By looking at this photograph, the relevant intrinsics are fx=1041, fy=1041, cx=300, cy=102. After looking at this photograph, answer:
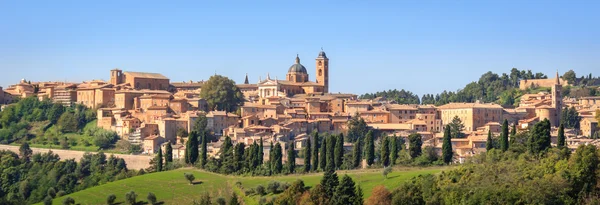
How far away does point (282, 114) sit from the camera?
73.1m

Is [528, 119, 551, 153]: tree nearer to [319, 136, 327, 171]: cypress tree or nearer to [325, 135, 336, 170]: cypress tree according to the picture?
[325, 135, 336, 170]: cypress tree

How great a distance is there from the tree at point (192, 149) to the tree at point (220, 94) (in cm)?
1447

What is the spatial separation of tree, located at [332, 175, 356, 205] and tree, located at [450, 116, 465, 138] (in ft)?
76.2

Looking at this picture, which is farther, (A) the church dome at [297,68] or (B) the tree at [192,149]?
(A) the church dome at [297,68]

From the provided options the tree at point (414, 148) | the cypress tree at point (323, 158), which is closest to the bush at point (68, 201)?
the cypress tree at point (323, 158)

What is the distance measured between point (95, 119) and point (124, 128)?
5.38 metres

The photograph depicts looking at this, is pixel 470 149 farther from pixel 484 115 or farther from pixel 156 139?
pixel 156 139

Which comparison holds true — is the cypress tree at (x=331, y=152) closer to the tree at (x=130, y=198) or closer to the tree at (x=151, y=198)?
the tree at (x=151, y=198)

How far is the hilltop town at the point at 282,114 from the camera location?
218 ft

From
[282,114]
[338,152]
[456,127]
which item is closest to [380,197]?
[338,152]

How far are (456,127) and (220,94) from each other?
1845cm

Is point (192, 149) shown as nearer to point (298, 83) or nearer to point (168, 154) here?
point (168, 154)

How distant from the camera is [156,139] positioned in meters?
68.3

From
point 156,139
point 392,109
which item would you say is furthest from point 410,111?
point 156,139
